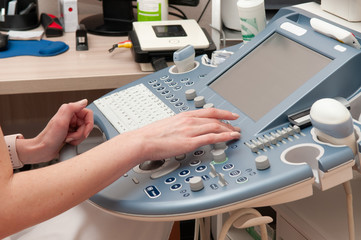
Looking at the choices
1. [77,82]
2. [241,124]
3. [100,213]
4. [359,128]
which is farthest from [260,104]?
[77,82]

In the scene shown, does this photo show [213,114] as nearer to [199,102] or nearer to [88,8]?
[199,102]

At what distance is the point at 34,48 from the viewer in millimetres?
1662

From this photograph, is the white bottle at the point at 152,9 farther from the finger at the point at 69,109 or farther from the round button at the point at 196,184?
the round button at the point at 196,184

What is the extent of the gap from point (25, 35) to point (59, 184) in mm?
1064

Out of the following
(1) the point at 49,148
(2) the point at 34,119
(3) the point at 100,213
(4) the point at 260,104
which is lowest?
(2) the point at 34,119

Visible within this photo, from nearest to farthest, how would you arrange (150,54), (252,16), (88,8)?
(252,16) < (150,54) < (88,8)

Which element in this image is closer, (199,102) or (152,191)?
(152,191)

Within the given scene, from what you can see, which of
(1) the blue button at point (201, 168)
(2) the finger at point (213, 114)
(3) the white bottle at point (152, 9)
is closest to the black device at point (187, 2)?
(3) the white bottle at point (152, 9)

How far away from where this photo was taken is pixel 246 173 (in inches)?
32.1

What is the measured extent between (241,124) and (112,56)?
0.75 metres

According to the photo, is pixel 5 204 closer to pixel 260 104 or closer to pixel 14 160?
pixel 14 160

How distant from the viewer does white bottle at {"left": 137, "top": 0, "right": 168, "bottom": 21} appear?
167cm

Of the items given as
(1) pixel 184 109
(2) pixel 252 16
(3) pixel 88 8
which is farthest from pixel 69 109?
(3) pixel 88 8

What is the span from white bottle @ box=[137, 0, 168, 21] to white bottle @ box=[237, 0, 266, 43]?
50 centimetres
